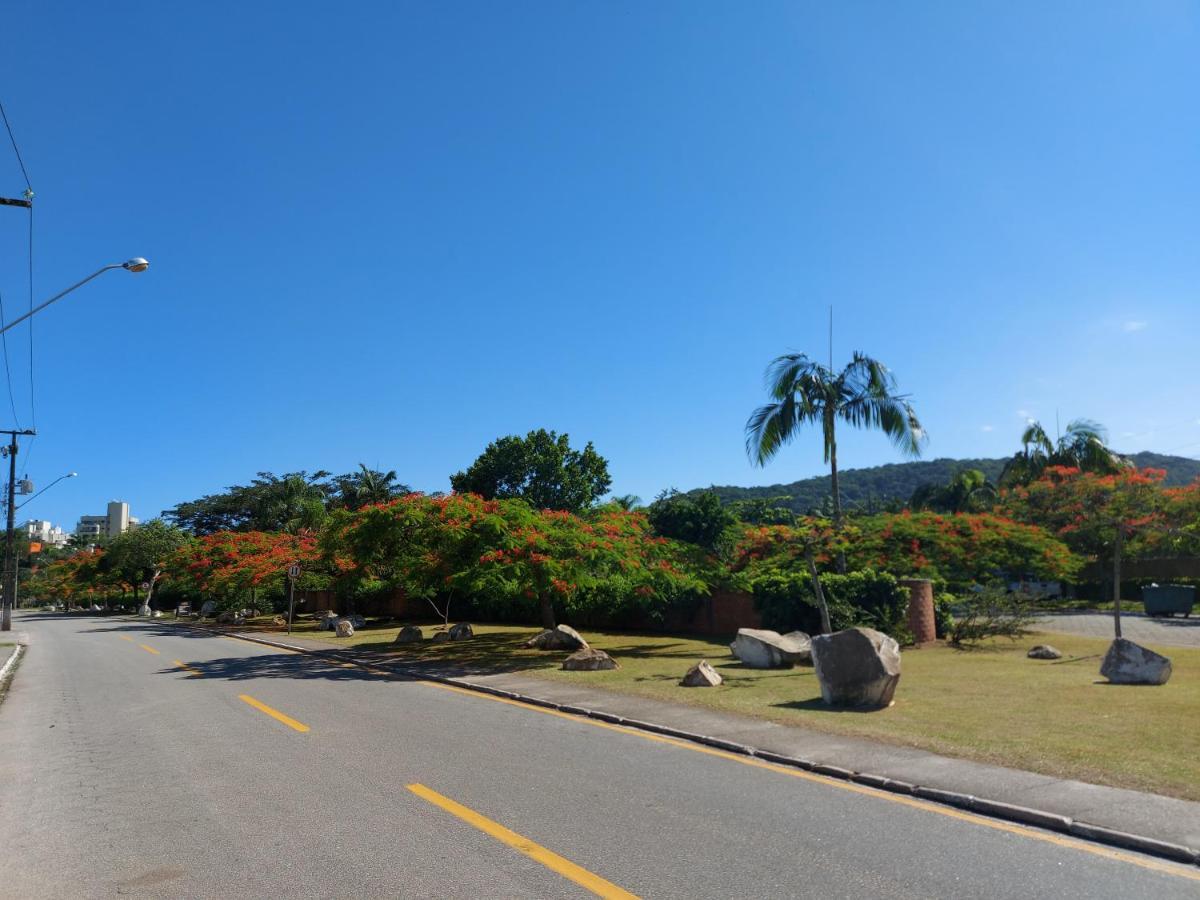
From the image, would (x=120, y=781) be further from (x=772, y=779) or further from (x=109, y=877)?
(x=772, y=779)

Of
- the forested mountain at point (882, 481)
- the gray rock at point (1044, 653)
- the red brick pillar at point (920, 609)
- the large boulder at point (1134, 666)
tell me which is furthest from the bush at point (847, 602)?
Answer: the forested mountain at point (882, 481)

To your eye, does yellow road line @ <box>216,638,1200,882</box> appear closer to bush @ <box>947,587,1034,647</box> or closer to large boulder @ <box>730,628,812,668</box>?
large boulder @ <box>730,628,812,668</box>

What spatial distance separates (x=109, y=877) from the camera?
18.0 feet

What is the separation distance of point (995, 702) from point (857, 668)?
2.08 m

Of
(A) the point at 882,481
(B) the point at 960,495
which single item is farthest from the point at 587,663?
(A) the point at 882,481

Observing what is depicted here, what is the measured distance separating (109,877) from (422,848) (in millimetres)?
2054

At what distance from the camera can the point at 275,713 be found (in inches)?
488

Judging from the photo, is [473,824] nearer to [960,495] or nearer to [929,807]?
[929,807]

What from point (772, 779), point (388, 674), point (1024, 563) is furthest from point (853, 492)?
point (772, 779)

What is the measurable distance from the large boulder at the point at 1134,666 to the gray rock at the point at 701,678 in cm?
649

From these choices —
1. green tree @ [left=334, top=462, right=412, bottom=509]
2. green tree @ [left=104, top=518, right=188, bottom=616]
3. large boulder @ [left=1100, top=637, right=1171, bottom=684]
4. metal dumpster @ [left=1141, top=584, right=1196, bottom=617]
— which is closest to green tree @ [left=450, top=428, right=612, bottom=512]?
green tree @ [left=334, top=462, right=412, bottom=509]

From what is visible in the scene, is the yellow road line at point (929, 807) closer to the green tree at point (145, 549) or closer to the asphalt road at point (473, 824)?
the asphalt road at point (473, 824)

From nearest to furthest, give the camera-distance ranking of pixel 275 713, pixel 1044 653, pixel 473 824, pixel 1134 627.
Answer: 1. pixel 473 824
2. pixel 275 713
3. pixel 1044 653
4. pixel 1134 627

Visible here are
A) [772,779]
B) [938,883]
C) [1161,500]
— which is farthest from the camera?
[1161,500]
